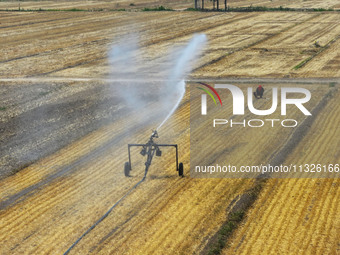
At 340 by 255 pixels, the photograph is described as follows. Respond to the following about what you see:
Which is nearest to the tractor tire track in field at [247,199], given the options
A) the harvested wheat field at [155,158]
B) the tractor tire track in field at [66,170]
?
the harvested wheat field at [155,158]

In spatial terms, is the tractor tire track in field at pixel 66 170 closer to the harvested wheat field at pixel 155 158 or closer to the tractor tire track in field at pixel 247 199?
the harvested wheat field at pixel 155 158

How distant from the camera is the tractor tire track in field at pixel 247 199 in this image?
19152 mm

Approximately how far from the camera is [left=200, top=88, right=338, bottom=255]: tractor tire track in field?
19.2m

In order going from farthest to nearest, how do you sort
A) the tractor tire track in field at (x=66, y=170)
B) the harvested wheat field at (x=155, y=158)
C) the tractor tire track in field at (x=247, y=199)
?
the tractor tire track in field at (x=66, y=170)
the harvested wheat field at (x=155, y=158)
the tractor tire track in field at (x=247, y=199)

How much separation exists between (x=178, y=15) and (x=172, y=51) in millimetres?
37494

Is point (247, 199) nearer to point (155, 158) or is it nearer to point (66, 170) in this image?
point (155, 158)

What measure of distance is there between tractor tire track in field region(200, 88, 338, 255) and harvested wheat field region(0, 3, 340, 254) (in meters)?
0.08

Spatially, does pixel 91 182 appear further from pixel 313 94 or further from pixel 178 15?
pixel 178 15

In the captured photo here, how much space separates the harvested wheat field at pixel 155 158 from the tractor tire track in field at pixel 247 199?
0.26 feet

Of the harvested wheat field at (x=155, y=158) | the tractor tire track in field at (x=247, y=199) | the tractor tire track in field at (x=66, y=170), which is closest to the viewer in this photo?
the tractor tire track in field at (x=247, y=199)

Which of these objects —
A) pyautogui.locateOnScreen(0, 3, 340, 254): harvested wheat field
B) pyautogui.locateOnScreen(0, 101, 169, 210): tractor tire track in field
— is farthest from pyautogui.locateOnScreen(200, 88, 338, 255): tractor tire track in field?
pyautogui.locateOnScreen(0, 101, 169, 210): tractor tire track in field

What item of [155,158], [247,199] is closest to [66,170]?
[155,158]

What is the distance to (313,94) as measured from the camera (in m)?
39.2

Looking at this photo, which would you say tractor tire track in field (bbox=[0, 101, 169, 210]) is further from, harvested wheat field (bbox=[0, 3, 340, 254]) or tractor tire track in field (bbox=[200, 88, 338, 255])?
tractor tire track in field (bbox=[200, 88, 338, 255])
